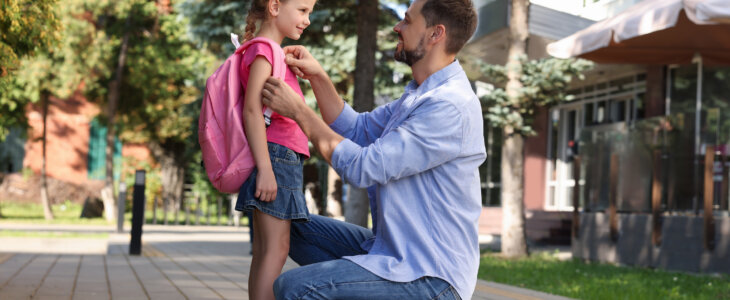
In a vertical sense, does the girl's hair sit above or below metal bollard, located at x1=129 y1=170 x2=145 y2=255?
above

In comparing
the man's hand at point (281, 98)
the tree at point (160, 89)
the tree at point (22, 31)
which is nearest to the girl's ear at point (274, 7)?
the man's hand at point (281, 98)

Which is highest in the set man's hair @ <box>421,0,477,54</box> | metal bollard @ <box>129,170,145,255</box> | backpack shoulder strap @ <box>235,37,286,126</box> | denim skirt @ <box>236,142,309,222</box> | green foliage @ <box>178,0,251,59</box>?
green foliage @ <box>178,0,251,59</box>

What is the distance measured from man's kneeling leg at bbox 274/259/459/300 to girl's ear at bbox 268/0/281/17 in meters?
1.12

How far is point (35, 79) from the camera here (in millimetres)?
25922

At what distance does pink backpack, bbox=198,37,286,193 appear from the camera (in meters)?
2.74

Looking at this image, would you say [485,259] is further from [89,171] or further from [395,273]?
[89,171]

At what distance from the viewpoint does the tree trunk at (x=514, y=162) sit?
493 inches

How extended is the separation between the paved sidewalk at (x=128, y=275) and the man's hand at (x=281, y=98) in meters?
3.99

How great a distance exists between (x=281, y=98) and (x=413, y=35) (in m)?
0.45

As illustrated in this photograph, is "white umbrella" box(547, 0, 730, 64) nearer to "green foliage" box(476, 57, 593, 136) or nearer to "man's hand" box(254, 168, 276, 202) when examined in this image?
"green foliage" box(476, 57, 593, 136)

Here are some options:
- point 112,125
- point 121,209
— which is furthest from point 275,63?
point 112,125

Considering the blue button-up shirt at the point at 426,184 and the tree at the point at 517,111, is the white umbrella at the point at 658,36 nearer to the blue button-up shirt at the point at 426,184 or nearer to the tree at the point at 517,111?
the tree at the point at 517,111

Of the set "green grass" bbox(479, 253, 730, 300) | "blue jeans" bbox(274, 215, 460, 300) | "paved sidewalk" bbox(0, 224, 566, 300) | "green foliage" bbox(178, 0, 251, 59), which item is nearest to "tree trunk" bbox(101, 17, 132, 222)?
"green foliage" bbox(178, 0, 251, 59)

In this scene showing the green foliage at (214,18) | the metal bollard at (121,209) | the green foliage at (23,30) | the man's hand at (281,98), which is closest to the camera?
the man's hand at (281,98)
